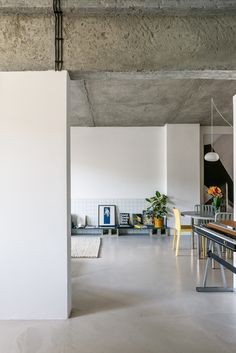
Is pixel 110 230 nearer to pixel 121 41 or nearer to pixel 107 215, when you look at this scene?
pixel 107 215

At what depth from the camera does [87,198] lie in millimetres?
7727

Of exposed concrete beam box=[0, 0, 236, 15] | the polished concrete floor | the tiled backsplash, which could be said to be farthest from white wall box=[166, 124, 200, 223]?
exposed concrete beam box=[0, 0, 236, 15]

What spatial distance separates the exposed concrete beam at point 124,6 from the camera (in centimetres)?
257

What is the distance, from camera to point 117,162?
7.77m

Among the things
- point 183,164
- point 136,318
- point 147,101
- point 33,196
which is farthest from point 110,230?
point 33,196

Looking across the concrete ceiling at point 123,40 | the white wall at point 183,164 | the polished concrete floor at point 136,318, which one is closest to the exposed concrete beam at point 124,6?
the concrete ceiling at point 123,40

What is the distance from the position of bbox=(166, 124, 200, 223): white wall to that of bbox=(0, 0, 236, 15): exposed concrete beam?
4886mm

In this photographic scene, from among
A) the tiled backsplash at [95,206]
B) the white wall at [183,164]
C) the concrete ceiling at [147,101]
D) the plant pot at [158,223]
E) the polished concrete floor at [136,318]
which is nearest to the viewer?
the polished concrete floor at [136,318]

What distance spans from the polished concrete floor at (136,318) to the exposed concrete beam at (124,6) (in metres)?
3.08

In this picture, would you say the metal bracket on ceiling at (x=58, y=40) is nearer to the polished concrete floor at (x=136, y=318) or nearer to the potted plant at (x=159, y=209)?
the polished concrete floor at (x=136, y=318)

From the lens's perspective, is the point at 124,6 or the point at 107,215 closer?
the point at 124,6

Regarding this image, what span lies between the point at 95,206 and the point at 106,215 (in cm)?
42

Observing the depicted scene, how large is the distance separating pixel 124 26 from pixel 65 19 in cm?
60

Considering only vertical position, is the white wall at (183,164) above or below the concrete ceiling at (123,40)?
below
